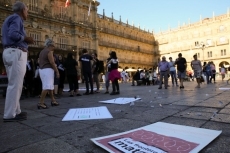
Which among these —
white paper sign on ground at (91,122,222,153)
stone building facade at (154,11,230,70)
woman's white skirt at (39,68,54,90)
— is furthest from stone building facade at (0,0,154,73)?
white paper sign on ground at (91,122,222,153)

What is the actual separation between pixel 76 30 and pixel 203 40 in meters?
31.0

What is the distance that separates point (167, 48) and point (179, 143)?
169ft

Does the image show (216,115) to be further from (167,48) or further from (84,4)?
(167,48)

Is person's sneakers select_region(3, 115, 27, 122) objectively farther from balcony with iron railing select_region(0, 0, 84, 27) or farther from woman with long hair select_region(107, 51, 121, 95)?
balcony with iron railing select_region(0, 0, 84, 27)

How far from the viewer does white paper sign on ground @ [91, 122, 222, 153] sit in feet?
4.95

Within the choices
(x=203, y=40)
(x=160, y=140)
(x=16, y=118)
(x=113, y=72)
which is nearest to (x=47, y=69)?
(x=16, y=118)

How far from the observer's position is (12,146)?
1.80 m

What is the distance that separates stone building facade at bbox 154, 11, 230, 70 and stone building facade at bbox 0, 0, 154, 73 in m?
9.59

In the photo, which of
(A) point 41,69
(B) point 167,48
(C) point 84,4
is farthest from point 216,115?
(B) point 167,48

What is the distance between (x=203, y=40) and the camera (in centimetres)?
4512

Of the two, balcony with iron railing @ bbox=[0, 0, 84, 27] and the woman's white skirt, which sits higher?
balcony with iron railing @ bbox=[0, 0, 84, 27]

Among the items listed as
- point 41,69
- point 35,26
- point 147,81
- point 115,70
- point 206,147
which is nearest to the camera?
point 206,147

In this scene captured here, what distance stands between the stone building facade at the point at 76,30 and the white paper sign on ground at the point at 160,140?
2066cm

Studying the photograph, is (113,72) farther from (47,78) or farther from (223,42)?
(223,42)
